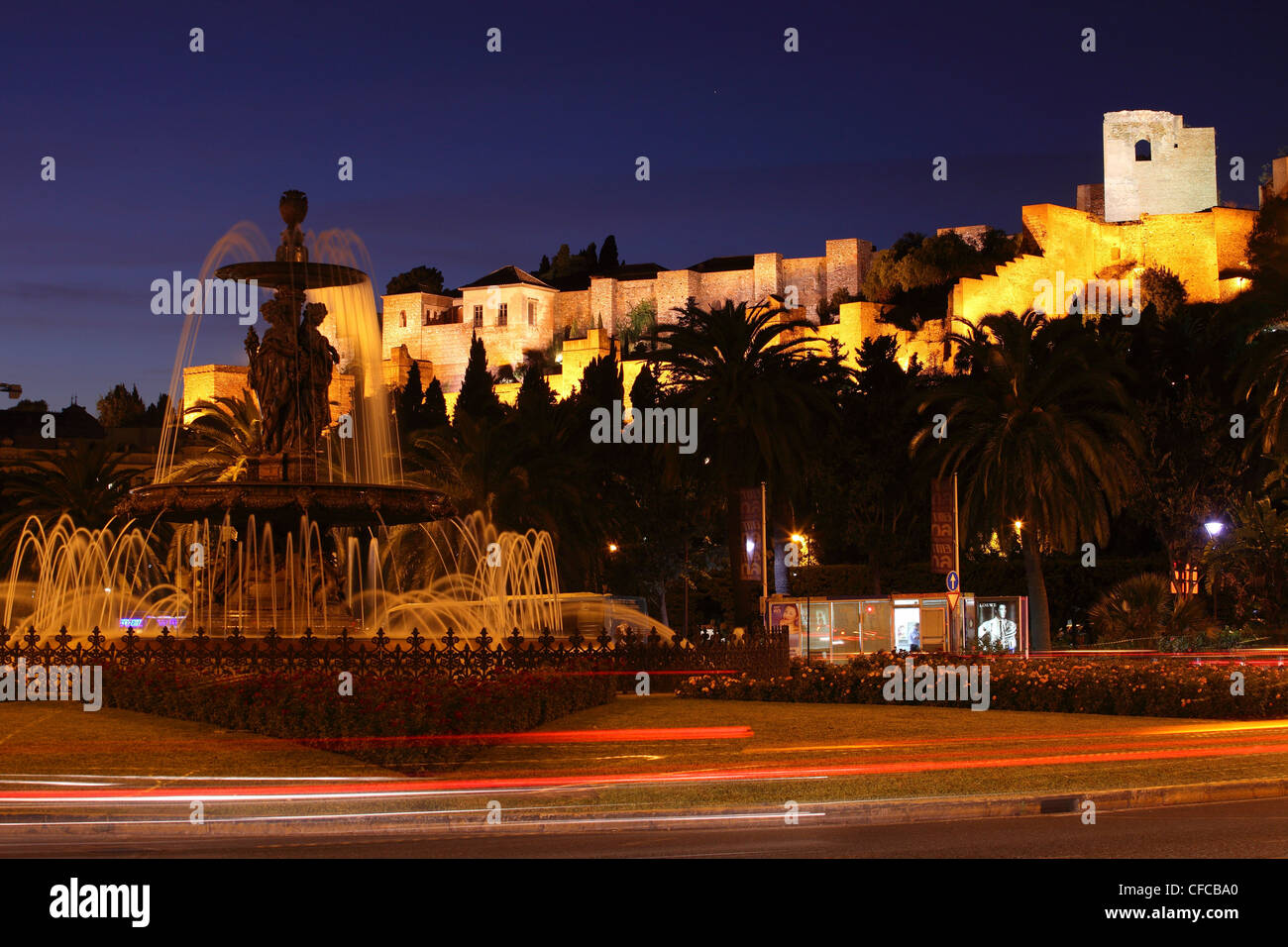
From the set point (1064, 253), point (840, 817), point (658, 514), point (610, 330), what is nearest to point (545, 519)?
point (658, 514)

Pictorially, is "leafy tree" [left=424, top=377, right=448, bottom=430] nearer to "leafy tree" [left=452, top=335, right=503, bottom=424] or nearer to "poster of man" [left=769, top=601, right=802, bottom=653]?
"leafy tree" [left=452, top=335, right=503, bottom=424]

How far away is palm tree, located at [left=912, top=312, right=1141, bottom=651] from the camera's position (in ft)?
126

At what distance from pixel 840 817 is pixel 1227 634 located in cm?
2625

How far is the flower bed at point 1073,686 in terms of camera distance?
66.2ft

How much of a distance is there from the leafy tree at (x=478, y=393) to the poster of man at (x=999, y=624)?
149ft

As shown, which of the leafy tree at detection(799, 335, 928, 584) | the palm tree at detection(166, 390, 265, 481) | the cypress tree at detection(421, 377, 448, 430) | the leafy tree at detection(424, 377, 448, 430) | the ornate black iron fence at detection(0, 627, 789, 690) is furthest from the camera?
the cypress tree at detection(421, 377, 448, 430)

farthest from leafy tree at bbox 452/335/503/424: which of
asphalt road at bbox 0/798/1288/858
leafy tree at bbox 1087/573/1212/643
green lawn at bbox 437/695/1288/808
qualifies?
asphalt road at bbox 0/798/1288/858

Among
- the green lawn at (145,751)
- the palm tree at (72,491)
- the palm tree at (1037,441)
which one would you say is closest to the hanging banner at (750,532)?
the palm tree at (1037,441)

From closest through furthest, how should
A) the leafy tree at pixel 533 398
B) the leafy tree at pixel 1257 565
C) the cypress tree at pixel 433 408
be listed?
the leafy tree at pixel 1257 565 → the leafy tree at pixel 533 398 → the cypress tree at pixel 433 408

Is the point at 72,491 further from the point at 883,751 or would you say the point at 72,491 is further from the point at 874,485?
the point at 883,751

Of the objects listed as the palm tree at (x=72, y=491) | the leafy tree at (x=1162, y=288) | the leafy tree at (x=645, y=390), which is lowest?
the palm tree at (x=72, y=491)

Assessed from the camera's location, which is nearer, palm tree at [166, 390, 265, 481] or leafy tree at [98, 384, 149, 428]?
palm tree at [166, 390, 265, 481]

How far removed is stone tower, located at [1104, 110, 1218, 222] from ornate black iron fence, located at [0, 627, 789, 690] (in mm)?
108584

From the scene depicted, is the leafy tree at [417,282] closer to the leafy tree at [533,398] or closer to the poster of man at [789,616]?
the leafy tree at [533,398]
